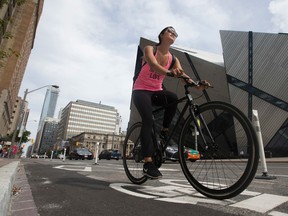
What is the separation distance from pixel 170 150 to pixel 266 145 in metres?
39.0

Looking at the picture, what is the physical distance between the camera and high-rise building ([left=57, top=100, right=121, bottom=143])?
486ft

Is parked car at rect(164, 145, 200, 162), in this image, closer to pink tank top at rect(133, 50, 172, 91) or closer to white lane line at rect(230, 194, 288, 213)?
white lane line at rect(230, 194, 288, 213)

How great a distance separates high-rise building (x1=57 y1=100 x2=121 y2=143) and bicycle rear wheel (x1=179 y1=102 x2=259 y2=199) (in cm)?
14131

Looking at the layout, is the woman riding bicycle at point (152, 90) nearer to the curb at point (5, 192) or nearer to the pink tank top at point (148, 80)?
the pink tank top at point (148, 80)

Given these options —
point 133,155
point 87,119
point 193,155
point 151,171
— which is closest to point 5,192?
point 151,171

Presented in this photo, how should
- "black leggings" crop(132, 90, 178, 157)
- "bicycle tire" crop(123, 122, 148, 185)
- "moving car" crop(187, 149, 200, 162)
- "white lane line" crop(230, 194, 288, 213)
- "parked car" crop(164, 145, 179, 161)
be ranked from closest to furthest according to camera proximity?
"white lane line" crop(230, 194, 288, 213) → "moving car" crop(187, 149, 200, 162) → "parked car" crop(164, 145, 179, 161) → "black leggings" crop(132, 90, 178, 157) → "bicycle tire" crop(123, 122, 148, 185)

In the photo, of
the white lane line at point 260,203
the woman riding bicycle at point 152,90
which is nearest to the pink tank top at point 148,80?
the woman riding bicycle at point 152,90

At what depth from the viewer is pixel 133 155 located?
3.68 meters

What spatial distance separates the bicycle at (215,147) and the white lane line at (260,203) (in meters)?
0.11

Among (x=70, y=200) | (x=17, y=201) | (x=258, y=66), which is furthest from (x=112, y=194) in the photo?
(x=258, y=66)

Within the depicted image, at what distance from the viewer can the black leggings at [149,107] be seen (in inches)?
109

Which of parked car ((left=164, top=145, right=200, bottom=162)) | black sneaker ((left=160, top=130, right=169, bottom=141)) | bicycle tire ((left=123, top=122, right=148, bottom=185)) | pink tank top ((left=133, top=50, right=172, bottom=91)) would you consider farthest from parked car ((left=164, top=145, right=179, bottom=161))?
pink tank top ((left=133, top=50, right=172, bottom=91))

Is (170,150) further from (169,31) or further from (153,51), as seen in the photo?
(169,31)

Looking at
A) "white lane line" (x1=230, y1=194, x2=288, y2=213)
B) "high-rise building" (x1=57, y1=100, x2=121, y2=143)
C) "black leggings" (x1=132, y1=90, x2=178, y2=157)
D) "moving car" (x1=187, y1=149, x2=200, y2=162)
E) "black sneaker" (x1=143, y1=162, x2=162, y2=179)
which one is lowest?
"white lane line" (x1=230, y1=194, x2=288, y2=213)
